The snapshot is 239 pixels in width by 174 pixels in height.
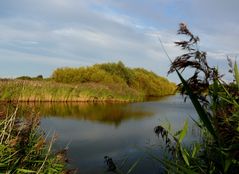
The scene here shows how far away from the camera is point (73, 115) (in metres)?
15.9

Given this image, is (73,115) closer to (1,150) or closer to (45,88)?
(45,88)

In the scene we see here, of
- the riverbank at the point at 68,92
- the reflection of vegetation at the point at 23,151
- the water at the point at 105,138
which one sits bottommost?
the water at the point at 105,138

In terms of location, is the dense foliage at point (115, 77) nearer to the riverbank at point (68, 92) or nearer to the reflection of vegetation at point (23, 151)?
the riverbank at point (68, 92)

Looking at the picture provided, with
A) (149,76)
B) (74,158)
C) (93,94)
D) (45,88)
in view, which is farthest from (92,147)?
(149,76)

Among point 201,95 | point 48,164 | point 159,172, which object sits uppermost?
point 201,95

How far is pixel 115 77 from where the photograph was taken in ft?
114

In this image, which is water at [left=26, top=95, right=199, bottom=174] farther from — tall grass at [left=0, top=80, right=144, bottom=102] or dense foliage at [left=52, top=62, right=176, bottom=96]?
dense foliage at [left=52, top=62, right=176, bottom=96]

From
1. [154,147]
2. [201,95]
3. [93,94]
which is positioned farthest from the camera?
[93,94]

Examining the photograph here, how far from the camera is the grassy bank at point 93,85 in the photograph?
70.6ft

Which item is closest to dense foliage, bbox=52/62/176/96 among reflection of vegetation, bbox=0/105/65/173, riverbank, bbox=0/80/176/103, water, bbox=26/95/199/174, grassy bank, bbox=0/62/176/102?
grassy bank, bbox=0/62/176/102

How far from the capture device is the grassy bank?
21.5 metres

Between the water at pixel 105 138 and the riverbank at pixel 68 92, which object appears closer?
the water at pixel 105 138

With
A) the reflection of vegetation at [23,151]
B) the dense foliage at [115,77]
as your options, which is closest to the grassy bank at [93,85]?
the dense foliage at [115,77]

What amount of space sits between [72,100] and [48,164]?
63.1ft
